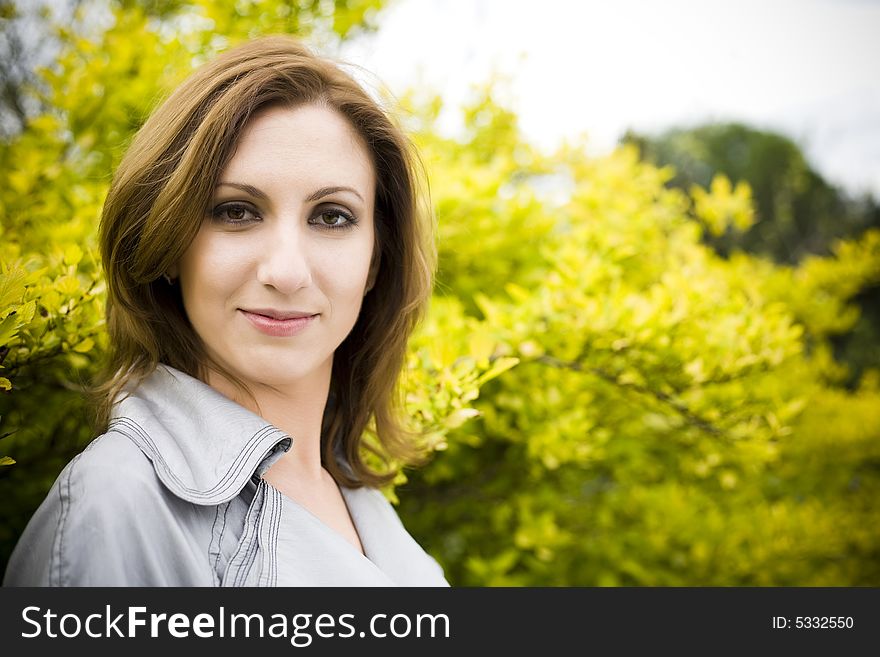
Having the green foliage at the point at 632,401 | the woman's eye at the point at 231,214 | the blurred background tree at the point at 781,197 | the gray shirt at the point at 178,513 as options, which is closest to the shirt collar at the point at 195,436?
the gray shirt at the point at 178,513

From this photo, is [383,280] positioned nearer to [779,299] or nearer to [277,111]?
[277,111]

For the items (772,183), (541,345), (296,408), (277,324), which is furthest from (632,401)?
(772,183)

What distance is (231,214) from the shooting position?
1.19 metres

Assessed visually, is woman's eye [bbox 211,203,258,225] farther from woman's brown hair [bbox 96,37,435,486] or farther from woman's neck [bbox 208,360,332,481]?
woman's neck [bbox 208,360,332,481]

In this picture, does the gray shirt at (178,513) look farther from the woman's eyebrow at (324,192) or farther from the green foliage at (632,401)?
the green foliage at (632,401)

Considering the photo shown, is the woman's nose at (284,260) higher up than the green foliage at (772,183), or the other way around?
the green foliage at (772,183)

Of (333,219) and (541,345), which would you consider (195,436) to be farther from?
(541,345)

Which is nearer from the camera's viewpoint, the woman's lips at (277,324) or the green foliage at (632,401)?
the woman's lips at (277,324)

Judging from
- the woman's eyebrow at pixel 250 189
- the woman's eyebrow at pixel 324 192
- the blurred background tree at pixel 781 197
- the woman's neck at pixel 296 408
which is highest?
the blurred background tree at pixel 781 197

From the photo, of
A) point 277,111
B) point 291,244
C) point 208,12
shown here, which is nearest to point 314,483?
point 291,244

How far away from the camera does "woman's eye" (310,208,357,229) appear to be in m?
1.24

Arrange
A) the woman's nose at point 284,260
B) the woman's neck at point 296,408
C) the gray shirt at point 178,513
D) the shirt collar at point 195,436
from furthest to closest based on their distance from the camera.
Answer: the woman's neck at point 296,408 < the woman's nose at point 284,260 < the shirt collar at point 195,436 < the gray shirt at point 178,513

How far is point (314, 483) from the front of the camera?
4.65 ft

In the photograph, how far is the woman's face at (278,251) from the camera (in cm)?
117
